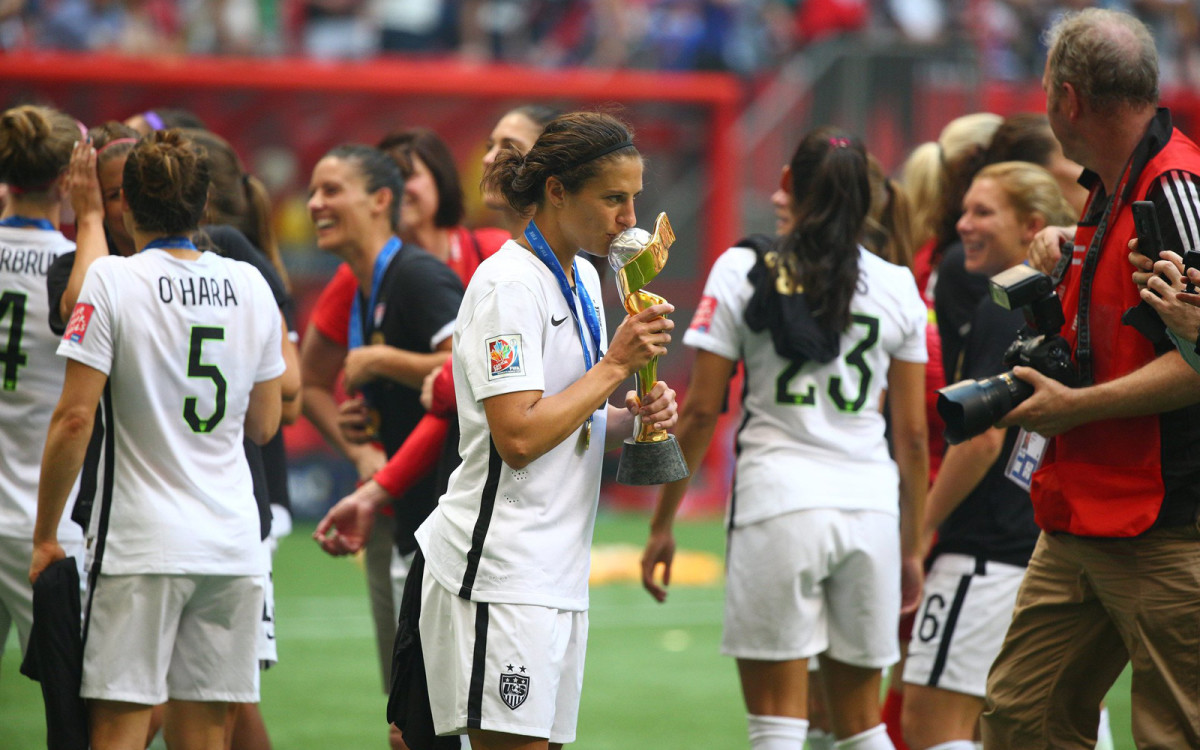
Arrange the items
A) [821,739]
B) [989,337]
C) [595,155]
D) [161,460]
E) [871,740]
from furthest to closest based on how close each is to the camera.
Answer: [821,739]
[989,337]
[871,740]
[161,460]
[595,155]

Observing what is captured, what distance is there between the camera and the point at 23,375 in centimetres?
410

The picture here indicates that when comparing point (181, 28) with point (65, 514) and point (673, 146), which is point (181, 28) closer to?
point (673, 146)

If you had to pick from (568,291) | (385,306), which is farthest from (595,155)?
(385,306)

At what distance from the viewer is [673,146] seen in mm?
13484

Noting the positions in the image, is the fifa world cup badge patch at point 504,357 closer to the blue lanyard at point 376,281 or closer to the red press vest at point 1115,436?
the red press vest at point 1115,436

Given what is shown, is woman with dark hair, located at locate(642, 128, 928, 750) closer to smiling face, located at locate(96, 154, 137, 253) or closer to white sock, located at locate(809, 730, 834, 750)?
white sock, located at locate(809, 730, 834, 750)

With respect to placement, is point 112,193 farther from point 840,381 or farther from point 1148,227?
point 1148,227

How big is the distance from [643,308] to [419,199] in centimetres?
220

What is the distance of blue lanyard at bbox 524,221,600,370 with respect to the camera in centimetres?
302

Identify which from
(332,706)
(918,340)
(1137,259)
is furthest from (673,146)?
(1137,259)

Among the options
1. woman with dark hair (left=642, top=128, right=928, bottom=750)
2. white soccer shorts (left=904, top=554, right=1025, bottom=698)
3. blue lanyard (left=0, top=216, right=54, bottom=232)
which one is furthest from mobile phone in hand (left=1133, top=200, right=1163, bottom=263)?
blue lanyard (left=0, top=216, right=54, bottom=232)

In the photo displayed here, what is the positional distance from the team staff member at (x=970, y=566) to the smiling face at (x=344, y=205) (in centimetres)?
213

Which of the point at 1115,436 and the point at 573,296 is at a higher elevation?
the point at 573,296

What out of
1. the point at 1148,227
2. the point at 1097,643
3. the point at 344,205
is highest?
the point at 1148,227
